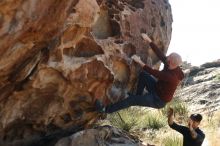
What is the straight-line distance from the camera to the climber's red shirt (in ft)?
25.5

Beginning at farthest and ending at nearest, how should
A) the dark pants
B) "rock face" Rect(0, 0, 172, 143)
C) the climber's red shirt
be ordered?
the dark pants
the climber's red shirt
"rock face" Rect(0, 0, 172, 143)

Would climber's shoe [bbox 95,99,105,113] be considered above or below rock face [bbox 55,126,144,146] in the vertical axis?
above

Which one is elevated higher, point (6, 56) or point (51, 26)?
point (51, 26)

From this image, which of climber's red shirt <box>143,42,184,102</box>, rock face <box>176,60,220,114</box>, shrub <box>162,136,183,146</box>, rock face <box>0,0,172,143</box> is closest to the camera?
rock face <box>0,0,172,143</box>

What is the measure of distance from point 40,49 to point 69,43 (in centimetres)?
72

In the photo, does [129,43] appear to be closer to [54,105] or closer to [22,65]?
[54,105]

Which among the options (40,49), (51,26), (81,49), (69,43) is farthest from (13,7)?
(81,49)

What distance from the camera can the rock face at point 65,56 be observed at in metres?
5.65

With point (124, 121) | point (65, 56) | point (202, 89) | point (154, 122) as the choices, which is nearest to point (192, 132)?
point (65, 56)

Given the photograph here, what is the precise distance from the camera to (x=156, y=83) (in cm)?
799

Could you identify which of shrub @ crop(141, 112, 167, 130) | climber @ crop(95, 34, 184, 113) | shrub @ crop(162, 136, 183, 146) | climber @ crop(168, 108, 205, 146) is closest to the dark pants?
climber @ crop(95, 34, 184, 113)

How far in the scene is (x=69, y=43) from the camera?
691 cm

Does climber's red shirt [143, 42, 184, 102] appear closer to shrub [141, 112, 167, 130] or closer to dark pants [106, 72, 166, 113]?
dark pants [106, 72, 166, 113]

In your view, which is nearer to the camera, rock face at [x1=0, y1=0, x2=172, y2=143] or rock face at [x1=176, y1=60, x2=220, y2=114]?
rock face at [x1=0, y1=0, x2=172, y2=143]
